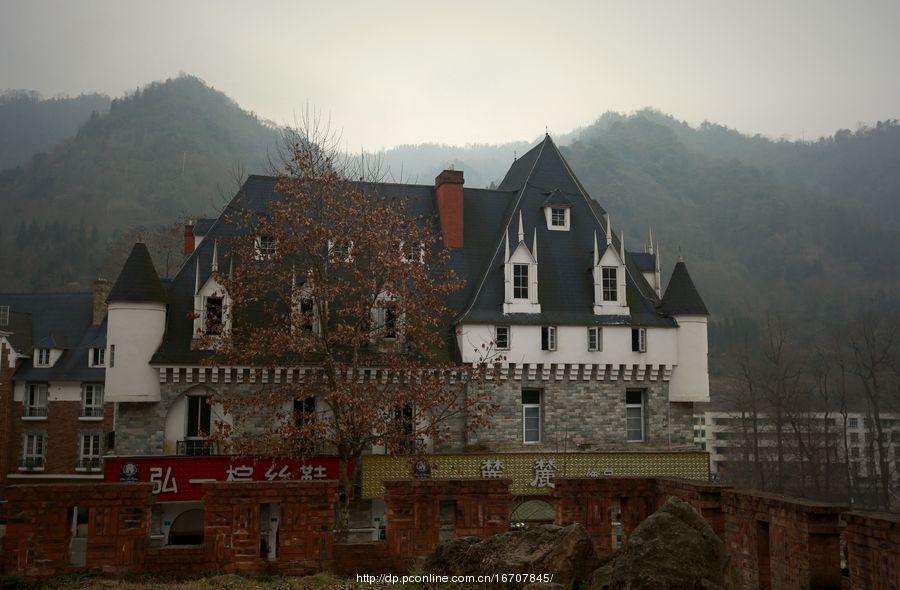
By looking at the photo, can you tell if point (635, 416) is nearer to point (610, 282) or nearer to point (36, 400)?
point (610, 282)

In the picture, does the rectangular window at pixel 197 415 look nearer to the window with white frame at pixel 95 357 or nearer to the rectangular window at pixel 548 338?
the rectangular window at pixel 548 338

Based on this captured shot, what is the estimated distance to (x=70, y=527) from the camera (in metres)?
11.8

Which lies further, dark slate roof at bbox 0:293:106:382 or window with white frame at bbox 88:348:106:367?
window with white frame at bbox 88:348:106:367

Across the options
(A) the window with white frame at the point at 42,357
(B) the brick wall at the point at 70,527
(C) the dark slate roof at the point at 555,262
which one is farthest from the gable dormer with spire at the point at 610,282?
(A) the window with white frame at the point at 42,357

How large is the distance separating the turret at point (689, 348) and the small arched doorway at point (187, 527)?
56.9 feet

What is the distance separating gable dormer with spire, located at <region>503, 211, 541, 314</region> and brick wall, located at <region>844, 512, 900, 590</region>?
20.4 m

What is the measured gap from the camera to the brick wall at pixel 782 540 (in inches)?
389

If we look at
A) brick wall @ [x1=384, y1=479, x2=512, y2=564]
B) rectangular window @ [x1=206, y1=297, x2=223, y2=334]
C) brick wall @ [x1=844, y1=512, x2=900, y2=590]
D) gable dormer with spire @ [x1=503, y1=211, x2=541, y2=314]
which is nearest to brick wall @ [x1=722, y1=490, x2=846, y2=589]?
brick wall @ [x1=844, y1=512, x2=900, y2=590]

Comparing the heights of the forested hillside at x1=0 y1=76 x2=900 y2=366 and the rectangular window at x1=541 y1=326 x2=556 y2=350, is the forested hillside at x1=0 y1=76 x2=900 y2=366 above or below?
above

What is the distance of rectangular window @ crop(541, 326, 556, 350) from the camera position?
29641 mm

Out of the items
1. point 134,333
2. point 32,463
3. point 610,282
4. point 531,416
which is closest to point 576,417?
point 531,416

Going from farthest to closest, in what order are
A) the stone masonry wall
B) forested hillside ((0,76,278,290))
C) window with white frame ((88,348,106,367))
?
forested hillside ((0,76,278,290))
window with white frame ((88,348,106,367))
the stone masonry wall

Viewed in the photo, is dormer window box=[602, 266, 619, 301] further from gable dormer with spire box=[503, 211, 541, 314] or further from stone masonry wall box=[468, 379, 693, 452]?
stone masonry wall box=[468, 379, 693, 452]

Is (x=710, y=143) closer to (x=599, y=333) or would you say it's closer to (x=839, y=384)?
(x=839, y=384)
